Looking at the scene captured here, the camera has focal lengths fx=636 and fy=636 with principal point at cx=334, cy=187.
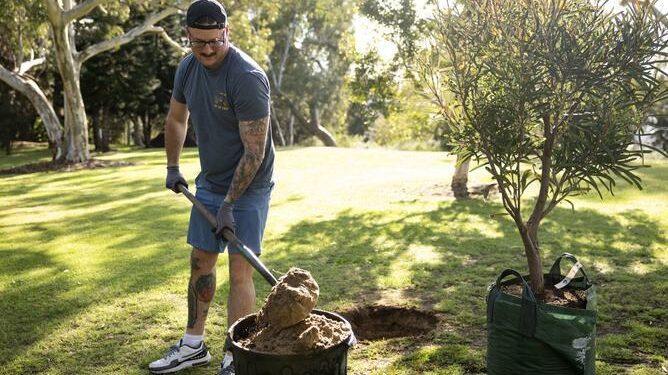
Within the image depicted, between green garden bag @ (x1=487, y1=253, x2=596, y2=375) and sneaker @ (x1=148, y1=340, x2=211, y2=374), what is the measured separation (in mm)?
2089

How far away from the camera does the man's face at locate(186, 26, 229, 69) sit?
3994mm

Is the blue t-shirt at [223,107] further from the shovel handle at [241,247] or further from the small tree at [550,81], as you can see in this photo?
the small tree at [550,81]

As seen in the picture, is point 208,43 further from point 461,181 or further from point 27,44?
point 27,44

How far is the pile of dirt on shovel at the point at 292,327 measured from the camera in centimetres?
318

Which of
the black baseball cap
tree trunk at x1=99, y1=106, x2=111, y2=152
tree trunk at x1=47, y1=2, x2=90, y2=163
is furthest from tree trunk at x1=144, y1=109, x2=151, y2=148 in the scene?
the black baseball cap

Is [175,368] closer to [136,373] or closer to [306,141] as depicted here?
[136,373]

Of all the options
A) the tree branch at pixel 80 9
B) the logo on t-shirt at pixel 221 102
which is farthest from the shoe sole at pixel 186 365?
the tree branch at pixel 80 9

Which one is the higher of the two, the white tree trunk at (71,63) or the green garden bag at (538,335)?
the white tree trunk at (71,63)

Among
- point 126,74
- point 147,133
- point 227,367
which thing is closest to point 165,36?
point 126,74

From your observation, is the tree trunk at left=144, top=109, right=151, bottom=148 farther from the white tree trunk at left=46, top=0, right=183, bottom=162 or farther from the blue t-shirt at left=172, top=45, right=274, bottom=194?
the blue t-shirt at left=172, top=45, right=274, bottom=194

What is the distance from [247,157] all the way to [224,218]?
42cm

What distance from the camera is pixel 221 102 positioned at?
4.16 m

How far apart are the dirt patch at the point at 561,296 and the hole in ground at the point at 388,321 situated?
1350 mm

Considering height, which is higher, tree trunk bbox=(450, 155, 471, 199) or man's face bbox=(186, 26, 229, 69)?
man's face bbox=(186, 26, 229, 69)
